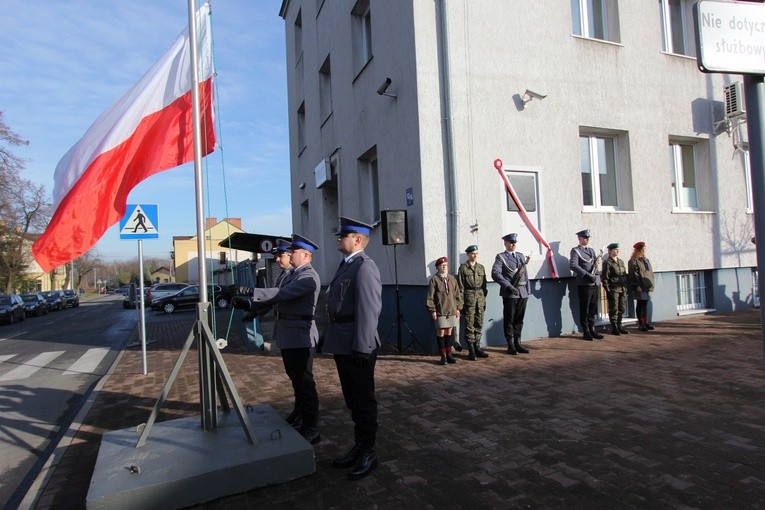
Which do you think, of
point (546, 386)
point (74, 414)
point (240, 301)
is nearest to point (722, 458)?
point (546, 386)

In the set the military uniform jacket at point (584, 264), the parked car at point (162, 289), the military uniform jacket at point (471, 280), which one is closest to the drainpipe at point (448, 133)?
the military uniform jacket at point (471, 280)

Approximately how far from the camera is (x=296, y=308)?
14.4 ft

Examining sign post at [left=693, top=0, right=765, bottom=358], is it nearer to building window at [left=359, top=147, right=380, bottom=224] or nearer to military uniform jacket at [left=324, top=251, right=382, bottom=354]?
military uniform jacket at [left=324, top=251, right=382, bottom=354]

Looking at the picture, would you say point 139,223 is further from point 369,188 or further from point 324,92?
point 324,92

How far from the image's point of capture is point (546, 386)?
564cm

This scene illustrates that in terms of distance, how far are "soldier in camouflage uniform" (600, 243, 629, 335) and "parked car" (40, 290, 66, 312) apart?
1601 inches

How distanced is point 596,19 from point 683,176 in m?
4.07

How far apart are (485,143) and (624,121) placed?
3.51 m

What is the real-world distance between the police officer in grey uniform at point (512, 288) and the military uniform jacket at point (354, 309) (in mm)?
4385

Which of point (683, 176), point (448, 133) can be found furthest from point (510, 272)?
point (683, 176)

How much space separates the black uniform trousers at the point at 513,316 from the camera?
25.2 feet

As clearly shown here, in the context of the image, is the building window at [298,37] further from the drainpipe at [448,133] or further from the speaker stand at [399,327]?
the speaker stand at [399,327]

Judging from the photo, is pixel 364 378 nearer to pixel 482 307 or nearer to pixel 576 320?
pixel 482 307

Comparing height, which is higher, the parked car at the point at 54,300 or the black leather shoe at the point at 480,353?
the parked car at the point at 54,300
